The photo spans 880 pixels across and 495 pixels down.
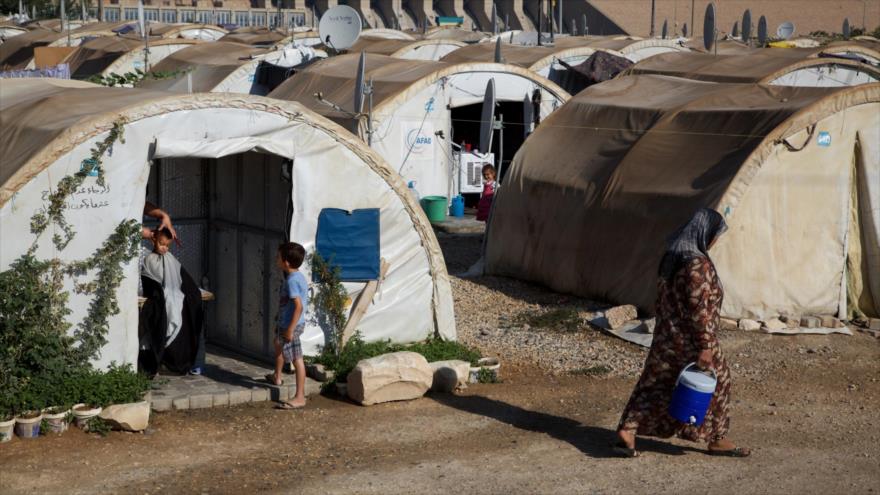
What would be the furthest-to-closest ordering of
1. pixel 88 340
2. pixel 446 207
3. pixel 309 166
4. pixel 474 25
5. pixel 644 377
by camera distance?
pixel 474 25
pixel 446 207
pixel 309 166
pixel 88 340
pixel 644 377

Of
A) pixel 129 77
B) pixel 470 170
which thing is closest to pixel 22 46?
pixel 470 170

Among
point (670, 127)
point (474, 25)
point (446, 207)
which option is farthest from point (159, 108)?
point (474, 25)

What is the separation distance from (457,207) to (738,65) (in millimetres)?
5952

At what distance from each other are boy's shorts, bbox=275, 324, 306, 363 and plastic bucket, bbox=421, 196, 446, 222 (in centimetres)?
1053

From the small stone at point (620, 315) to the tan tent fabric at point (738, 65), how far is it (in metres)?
9.14

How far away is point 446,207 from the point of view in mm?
20359

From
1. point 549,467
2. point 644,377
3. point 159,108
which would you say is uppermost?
point 159,108

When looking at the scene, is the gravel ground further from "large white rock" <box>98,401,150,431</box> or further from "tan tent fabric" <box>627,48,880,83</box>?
"tan tent fabric" <box>627,48,880,83</box>

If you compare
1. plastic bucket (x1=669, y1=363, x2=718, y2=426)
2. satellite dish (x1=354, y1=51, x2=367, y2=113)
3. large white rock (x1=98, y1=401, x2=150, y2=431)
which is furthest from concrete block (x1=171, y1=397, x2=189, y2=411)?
satellite dish (x1=354, y1=51, x2=367, y2=113)

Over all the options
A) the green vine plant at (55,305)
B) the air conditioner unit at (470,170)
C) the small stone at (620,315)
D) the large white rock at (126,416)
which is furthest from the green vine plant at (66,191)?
the air conditioner unit at (470,170)

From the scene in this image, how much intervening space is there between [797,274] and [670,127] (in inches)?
89.2

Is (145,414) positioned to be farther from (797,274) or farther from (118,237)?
(797,274)

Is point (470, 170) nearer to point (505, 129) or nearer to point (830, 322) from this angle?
point (505, 129)

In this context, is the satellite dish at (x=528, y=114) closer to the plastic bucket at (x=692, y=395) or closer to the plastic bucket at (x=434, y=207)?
the plastic bucket at (x=434, y=207)
